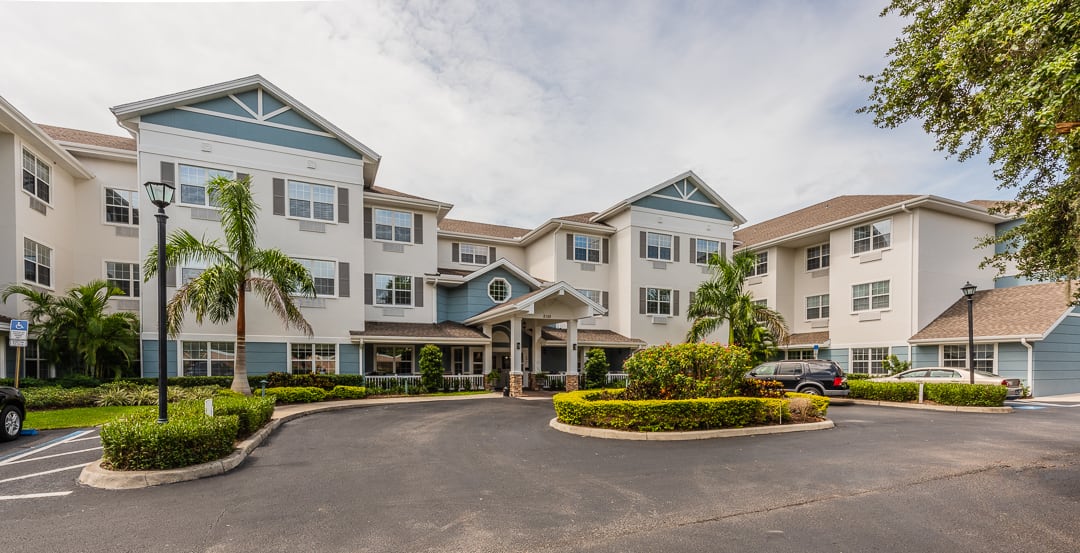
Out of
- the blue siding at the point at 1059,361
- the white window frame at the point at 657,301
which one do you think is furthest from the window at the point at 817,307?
the blue siding at the point at 1059,361

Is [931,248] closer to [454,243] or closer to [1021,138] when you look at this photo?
[1021,138]

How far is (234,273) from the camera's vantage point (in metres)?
16.7

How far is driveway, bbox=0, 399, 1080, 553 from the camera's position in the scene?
5.21m

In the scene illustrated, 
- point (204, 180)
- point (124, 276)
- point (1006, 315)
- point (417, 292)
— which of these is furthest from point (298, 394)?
point (1006, 315)

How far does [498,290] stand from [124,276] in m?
15.2

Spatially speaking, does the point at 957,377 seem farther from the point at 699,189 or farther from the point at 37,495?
the point at 37,495

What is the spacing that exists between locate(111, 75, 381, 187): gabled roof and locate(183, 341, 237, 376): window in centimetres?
851

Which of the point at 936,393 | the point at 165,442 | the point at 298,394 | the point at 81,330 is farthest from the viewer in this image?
the point at 298,394

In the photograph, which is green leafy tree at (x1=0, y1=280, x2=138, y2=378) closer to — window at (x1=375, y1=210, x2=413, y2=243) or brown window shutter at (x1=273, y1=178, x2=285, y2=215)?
brown window shutter at (x1=273, y1=178, x2=285, y2=215)

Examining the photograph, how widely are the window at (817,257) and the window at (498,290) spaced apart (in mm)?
17517

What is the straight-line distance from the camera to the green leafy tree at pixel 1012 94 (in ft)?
17.5

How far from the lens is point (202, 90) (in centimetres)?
1934

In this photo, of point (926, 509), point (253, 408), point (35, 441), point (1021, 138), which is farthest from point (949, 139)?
point (35, 441)

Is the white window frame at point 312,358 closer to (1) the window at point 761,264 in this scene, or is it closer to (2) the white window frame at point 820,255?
(1) the window at point 761,264
